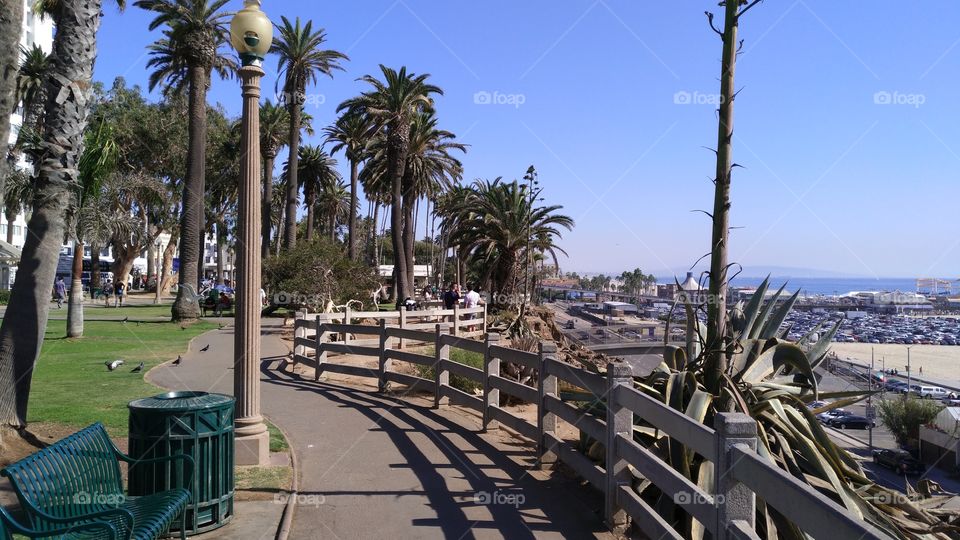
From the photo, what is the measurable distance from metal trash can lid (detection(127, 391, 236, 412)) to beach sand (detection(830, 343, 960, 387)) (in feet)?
240

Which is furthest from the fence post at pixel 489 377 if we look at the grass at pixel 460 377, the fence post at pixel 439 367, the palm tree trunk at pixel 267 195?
the palm tree trunk at pixel 267 195

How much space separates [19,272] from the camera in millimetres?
7961

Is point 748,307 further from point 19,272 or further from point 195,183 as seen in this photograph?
point 195,183

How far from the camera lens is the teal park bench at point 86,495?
3859 millimetres

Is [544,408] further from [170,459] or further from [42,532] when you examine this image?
[42,532]

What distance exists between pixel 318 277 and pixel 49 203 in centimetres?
2273

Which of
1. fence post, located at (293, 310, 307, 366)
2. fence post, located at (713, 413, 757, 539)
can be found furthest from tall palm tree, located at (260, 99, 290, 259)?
fence post, located at (713, 413, 757, 539)

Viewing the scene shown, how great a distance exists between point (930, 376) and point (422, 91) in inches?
→ 2555

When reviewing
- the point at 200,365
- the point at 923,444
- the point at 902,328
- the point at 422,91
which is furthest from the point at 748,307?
the point at 902,328

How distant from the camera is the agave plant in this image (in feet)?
18.3

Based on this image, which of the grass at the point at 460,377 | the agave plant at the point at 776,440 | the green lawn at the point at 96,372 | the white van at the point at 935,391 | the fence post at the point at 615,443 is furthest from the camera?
the white van at the point at 935,391

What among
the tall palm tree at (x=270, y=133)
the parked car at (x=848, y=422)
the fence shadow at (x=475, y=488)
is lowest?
the parked car at (x=848, y=422)

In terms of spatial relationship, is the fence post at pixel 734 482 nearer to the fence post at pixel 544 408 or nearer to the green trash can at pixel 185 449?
the fence post at pixel 544 408

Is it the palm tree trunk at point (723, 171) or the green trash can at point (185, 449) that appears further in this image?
the palm tree trunk at point (723, 171)
